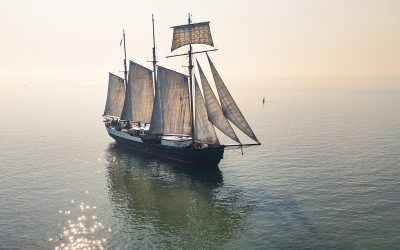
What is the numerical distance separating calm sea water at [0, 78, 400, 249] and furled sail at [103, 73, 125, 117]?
906 centimetres

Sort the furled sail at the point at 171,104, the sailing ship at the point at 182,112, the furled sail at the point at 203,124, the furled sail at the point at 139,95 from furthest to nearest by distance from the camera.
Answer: the furled sail at the point at 139,95, the furled sail at the point at 171,104, the furled sail at the point at 203,124, the sailing ship at the point at 182,112

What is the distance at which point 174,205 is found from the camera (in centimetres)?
4800

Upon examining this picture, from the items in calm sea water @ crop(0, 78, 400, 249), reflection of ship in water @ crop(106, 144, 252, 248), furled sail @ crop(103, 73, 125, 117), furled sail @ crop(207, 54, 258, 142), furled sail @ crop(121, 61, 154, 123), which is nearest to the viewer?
calm sea water @ crop(0, 78, 400, 249)

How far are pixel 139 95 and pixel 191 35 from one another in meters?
20.4

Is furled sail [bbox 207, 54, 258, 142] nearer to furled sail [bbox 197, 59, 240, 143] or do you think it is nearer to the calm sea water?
furled sail [bbox 197, 59, 240, 143]

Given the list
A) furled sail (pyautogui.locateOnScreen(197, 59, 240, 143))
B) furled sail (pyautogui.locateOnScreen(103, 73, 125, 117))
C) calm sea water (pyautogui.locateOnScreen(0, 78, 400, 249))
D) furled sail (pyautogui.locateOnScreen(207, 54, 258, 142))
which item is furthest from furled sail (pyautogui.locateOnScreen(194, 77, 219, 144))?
furled sail (pyautogui.locateOnScreen(103, 73, 125, 117))

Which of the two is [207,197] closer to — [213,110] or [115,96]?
[213,110]

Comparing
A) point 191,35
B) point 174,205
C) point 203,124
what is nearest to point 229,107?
point 203,124

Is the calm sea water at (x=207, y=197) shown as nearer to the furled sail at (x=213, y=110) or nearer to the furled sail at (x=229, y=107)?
the furled sail at (x=213, y=110)

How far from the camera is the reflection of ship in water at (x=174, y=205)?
130 ft

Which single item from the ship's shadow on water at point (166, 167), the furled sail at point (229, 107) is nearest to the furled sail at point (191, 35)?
the furled sail at point (229, 107)

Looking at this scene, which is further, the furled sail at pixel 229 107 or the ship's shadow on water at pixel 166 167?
the ship's shadow on water at pixel 166 167

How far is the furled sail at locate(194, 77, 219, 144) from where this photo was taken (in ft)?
200

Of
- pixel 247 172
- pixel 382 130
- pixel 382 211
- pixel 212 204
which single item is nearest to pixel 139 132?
pixel 247 172
